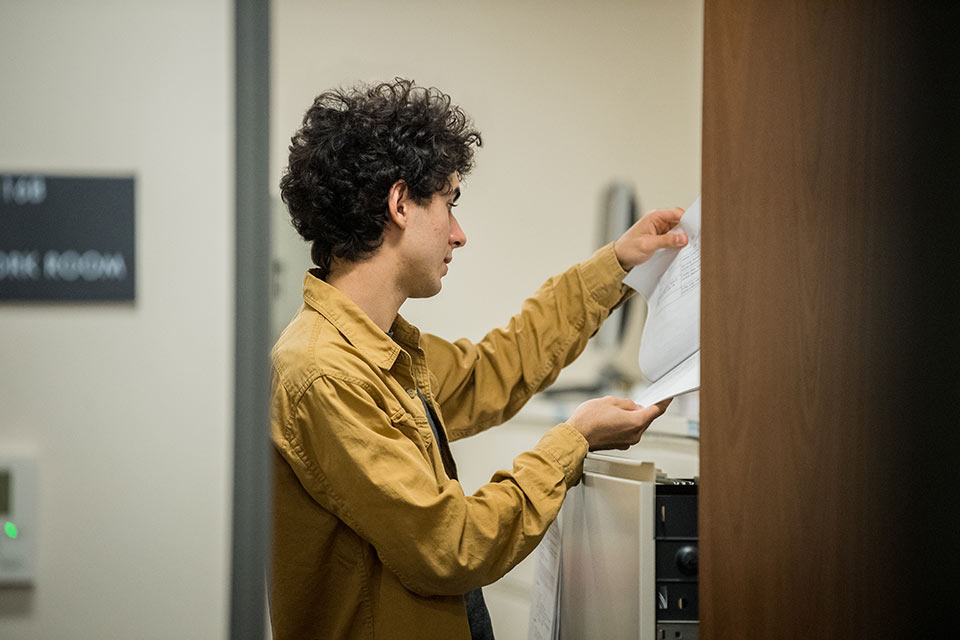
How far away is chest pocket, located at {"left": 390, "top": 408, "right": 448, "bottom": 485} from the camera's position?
1028mm

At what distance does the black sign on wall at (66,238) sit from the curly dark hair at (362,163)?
0.57m

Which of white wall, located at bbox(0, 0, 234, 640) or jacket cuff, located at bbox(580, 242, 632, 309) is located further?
jacket cuff, located at bbox(580, 242, 632, 309)

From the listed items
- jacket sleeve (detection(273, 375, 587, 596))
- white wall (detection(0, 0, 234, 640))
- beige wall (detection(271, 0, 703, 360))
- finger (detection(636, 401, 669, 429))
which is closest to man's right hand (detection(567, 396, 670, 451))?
finger (detection(636, 401, 669, 429))

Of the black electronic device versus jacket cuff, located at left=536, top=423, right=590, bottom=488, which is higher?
jacket cuff, located at left=536, top=423, right=590, bottom=488

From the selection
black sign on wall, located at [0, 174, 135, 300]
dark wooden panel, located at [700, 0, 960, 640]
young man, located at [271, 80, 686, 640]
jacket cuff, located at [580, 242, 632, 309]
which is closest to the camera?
black sign on wall, located at [0, 174, 135, 300]

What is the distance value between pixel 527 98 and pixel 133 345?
6.39ft

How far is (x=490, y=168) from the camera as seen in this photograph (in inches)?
95.3

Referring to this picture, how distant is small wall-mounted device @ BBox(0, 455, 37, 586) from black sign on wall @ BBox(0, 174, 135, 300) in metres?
0.13

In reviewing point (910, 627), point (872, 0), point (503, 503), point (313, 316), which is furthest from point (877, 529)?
point (313, 316)

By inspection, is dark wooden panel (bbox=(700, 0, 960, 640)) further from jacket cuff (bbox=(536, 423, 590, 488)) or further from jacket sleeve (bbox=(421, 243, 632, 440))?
jacket sleeve (bbox=(421, 243, 632, 440))

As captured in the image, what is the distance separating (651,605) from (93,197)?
2.34ft

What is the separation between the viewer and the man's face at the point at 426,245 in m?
1.20

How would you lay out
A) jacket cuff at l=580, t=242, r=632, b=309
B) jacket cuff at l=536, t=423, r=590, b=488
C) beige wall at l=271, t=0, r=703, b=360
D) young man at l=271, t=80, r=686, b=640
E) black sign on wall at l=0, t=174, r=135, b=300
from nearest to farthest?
black sign on wall at l=0, t=174, r=135, b=300 → young man at l=271, t=80, r=686, b=640 → jacket cuff at l=536, t=423, r=590, b=488 → jacket cuff at l=580, t=242, r=632, b=309 → beige wall at l=271, t=0, r=703, b=360

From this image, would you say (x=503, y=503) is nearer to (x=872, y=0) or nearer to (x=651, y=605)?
(x=651, y=605)
